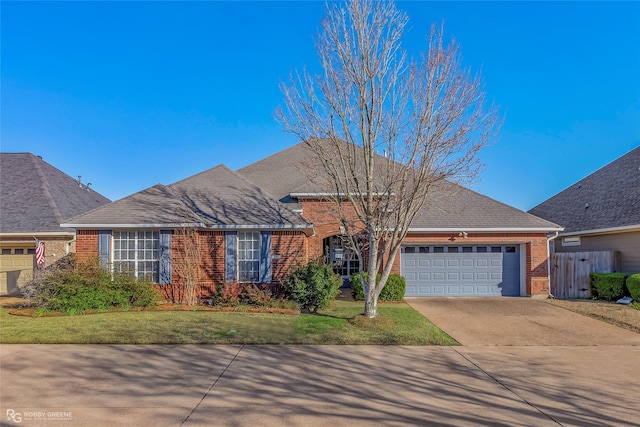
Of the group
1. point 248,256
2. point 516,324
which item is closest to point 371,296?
point 516,324

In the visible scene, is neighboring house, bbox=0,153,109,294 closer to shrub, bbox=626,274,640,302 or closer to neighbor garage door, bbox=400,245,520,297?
neighbor garage door, bbox=400,245,520,297

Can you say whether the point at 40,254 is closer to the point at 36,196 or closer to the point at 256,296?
the point at 36,196

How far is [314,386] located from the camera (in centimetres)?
629

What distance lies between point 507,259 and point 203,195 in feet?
40.8

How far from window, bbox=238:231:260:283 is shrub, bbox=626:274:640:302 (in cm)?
1314

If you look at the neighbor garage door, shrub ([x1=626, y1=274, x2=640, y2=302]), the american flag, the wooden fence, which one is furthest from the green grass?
shrub ([x1=626, y1=274, x2=640, y2=302])

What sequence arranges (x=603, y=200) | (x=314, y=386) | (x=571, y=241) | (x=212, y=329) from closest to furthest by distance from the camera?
(x=314, y=386)
(x=212, y=329)
(x=603, y=200)
(x=571, y=241)

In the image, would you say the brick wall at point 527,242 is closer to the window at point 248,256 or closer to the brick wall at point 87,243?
the window at point 248,256

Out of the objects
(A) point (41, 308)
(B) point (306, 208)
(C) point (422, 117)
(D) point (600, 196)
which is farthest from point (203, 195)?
(D) point (600, 196)

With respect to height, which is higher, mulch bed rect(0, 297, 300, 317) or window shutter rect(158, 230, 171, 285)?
window shutter rect(158, 230, 171, 285)

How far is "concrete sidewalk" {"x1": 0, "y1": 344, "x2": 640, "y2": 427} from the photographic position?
5.23 meters

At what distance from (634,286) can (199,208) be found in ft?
51.1

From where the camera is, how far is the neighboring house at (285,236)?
1370 centimetres

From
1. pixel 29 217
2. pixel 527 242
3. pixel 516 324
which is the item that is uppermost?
pixel 29 217
